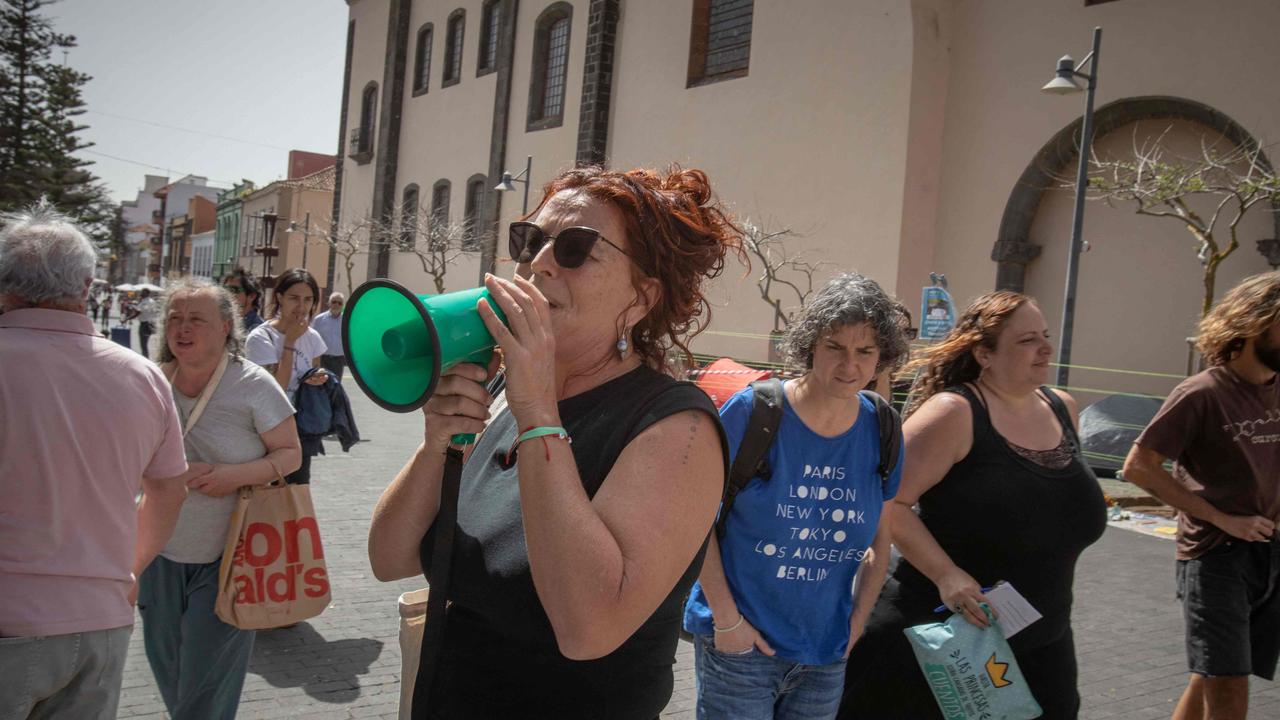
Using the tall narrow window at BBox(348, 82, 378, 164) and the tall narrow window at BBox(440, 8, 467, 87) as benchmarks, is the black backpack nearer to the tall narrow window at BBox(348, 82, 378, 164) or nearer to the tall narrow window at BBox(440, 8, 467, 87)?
the tall narrow window at BBox(440, 8, 467, 87)

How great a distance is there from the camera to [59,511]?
2.37 m

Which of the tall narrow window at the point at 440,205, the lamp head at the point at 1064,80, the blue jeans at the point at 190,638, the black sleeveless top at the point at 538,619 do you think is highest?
the tall narrow window at the point at 440,205

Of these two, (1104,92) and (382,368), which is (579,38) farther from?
(382,368)

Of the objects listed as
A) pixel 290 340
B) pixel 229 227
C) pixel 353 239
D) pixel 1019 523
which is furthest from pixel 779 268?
pixel 229 227

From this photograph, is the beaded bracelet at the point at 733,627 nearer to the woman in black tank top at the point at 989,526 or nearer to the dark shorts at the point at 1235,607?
the woman in black tank top at the point at 989,526

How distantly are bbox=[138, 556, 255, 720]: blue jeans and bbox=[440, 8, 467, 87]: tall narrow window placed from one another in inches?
1150

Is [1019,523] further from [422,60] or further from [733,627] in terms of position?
[422,60]

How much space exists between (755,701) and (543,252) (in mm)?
1753

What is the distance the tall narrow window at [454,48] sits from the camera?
30875mm

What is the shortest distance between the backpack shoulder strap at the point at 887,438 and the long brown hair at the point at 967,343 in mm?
356

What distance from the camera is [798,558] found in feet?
9.51

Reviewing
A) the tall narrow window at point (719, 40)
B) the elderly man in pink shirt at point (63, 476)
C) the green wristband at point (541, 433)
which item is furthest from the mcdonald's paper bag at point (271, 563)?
the tall narrow window at point (719, 40)

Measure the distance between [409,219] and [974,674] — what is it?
31.6 metres

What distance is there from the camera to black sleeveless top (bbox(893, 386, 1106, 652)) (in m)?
2.96
